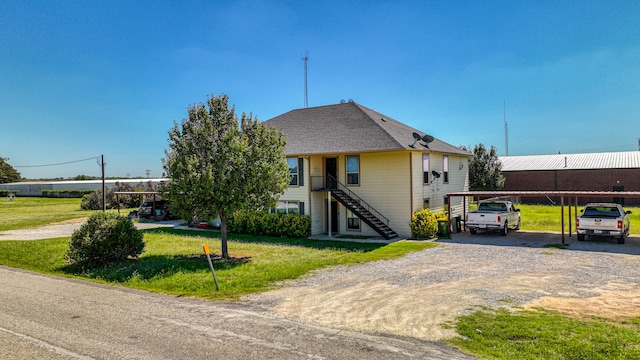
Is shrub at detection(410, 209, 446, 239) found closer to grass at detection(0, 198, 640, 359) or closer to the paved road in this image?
grass at detection(0, 198, 640, 359)

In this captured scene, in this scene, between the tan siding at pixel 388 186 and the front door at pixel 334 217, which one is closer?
the tan siding at pixel 388 186

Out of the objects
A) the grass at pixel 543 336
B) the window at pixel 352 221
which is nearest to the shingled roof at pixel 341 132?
the window at pixel 352 221

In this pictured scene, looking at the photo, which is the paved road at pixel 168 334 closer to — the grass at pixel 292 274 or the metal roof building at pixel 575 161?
the grass at pixel 292 274

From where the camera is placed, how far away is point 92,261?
16344 mm

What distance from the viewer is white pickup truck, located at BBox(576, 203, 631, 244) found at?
762 inches

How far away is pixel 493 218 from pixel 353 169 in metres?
8.22

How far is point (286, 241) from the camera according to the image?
22.8 metres

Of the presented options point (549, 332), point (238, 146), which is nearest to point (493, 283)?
point (549, 332)

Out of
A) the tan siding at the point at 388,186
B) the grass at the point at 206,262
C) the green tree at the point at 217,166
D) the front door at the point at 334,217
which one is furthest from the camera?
the front door at the point at 334,217

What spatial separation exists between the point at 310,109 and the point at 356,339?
24876 millimetres

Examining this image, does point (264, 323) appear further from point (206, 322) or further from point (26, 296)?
point (26, 296)

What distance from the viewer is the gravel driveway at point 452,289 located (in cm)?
920

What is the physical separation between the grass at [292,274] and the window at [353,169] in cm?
470

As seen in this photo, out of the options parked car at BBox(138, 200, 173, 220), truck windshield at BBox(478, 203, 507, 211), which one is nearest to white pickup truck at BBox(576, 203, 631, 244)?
truck windshield at BBox(478, 203, 507, 211)
